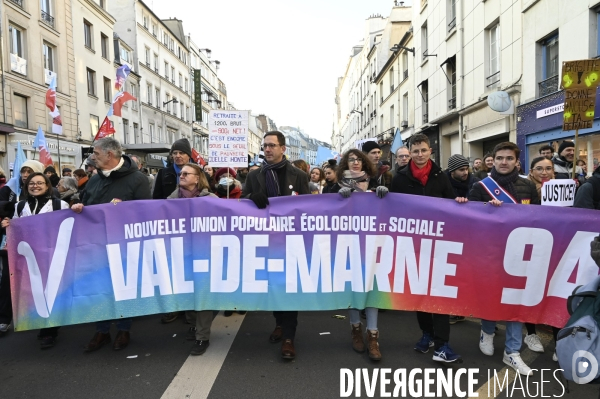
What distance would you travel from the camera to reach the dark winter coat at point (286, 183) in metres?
4.34

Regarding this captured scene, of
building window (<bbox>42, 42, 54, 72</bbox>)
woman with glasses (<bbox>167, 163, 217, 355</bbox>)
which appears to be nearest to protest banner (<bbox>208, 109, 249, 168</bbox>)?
woman with glasses (<bbox>167, 163, 217, 355</bbox>)

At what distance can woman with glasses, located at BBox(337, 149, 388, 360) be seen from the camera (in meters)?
3.92

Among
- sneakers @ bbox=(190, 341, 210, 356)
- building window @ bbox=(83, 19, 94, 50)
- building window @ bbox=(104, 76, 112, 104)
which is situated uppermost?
building window @ bbox=(83, 19, 94, 50)

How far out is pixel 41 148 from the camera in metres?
11.1

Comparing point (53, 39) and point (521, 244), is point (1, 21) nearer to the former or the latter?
point (53, 39)

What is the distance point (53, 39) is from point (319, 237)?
23.4 meters

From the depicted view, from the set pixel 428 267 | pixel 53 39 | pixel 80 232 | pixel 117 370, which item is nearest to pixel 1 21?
pixel 53 39

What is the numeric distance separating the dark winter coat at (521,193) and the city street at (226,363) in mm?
1439

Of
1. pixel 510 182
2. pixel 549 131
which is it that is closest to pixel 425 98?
pixel 549 131

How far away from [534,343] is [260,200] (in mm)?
2966

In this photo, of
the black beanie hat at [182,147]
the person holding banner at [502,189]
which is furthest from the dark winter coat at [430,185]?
the black beanie hat at [182,147]

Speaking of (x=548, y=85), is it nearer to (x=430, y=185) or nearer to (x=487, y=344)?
(x=430, y=185)

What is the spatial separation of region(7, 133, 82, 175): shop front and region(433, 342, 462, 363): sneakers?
15.9 meters

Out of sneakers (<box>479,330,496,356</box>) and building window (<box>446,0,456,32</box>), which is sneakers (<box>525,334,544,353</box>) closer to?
sneakers (<box>479,330,496,356</box>)
